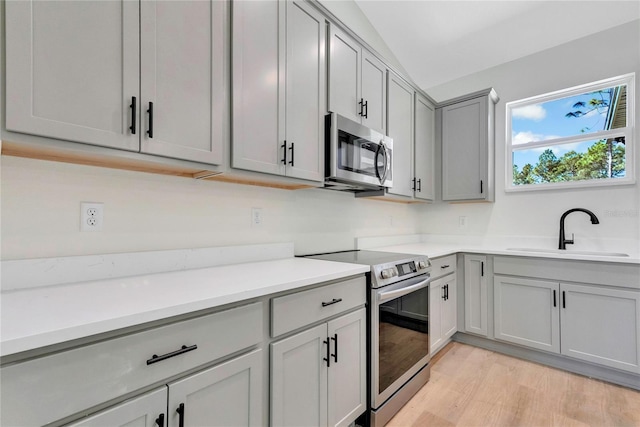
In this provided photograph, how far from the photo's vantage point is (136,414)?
2.67 feet

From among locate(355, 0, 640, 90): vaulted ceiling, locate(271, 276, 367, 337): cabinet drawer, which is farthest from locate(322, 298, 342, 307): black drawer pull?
locate(355, 0, 640, 90): vaulted ceiling

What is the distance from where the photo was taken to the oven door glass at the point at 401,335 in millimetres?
1677

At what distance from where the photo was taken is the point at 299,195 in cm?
212

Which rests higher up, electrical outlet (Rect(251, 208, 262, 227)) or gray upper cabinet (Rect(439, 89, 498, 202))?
gray upper cabinet (Rect(439, 89, 498, 202))

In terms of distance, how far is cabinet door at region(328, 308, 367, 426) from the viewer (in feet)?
4.65

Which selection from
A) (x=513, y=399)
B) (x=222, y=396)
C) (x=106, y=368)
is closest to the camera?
(x=106, y=368)

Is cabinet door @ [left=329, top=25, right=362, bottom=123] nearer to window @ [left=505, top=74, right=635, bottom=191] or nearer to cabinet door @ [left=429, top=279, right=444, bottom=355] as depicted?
cabinet door @ [left=429, top=279, right=444, bottom=355]

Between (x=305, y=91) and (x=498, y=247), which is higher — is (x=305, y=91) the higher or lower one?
the higher one

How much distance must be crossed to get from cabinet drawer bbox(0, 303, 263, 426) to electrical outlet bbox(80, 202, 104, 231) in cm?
66

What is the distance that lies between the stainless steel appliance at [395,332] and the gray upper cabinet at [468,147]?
1.36 metres

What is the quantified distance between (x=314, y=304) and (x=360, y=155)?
1.14m

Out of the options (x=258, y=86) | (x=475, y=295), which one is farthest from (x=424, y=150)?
(x=258, y=86)

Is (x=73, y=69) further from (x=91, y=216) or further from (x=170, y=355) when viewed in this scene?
(x=170, y=355)

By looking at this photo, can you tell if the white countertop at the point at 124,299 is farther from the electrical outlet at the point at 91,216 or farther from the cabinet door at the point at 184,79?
the cabinet door at the point at 184,79
